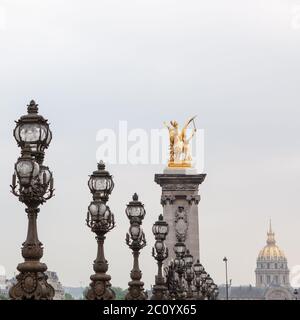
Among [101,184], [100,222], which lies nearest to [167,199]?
[101,184]

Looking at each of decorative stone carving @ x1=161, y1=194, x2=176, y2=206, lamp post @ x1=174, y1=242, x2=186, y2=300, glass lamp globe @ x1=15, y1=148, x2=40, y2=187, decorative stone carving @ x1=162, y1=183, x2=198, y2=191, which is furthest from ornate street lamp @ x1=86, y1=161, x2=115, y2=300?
decorative stone carving @ x1=162, y1=183, x2=198, y2=191

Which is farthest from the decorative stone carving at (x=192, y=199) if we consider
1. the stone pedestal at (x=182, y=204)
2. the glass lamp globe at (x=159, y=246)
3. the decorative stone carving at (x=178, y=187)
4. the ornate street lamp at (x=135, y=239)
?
the ornate street lamp at (x=135, y=239)

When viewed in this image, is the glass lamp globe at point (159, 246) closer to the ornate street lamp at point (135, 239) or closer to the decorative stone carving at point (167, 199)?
the ornate street lamp at point (135, 239)

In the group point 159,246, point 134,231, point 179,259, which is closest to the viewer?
point 134,231

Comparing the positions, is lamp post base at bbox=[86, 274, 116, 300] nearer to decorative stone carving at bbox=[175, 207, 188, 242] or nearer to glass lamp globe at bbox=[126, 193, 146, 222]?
glass lamp globe at bbox=[126, 193, 146, 222]

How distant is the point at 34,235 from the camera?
70.7 ft

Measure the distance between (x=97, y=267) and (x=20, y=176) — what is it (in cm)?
702

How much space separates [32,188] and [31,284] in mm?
2090

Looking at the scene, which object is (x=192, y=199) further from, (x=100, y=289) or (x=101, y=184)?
(x=100, y=289)

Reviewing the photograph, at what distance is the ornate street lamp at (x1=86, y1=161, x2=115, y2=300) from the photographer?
90.1 ft

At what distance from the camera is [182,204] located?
97.1 m

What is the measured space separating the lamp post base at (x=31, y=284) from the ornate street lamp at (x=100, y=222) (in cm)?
626

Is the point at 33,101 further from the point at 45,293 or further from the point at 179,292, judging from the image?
the point at 179,292

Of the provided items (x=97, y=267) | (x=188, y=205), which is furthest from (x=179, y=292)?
(x=188, y=205)
